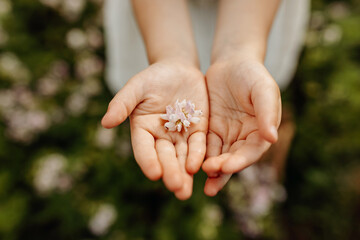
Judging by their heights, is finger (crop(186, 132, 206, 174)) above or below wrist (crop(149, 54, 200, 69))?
below

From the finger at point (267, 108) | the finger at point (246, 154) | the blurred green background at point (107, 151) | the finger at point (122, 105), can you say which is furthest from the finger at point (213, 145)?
the blurred green background at point (107, 151)

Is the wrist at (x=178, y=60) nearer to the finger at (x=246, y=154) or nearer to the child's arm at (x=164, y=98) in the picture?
the child's arm at (x=164, y=98)

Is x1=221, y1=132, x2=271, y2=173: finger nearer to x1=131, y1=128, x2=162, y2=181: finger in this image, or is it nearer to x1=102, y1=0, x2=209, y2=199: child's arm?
x1=102, y1=0, x2=209, y2=199: child's arm

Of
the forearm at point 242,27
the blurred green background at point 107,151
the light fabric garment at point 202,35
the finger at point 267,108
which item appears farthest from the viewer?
the blurred green background at point 107,151

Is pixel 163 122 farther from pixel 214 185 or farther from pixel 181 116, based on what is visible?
pixel 214 185

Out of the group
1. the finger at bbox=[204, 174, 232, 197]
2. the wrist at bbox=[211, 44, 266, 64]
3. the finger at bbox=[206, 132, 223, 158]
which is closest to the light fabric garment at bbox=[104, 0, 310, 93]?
the wrist at bbox=[211, 44, 266, 64]

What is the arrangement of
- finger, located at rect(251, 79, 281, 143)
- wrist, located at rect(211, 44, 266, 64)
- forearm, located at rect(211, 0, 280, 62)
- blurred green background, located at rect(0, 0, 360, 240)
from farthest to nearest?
1. blurred green background, located at rect(0, 0, 360, 240)
2. forearm, located at rect(211, 0, 280, 62)
3. wrist, located at rect(211, 44, 266, 64)
4. finger, located at rect(251, 79, 281, 143)

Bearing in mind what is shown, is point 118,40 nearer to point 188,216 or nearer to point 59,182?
point 59,182
